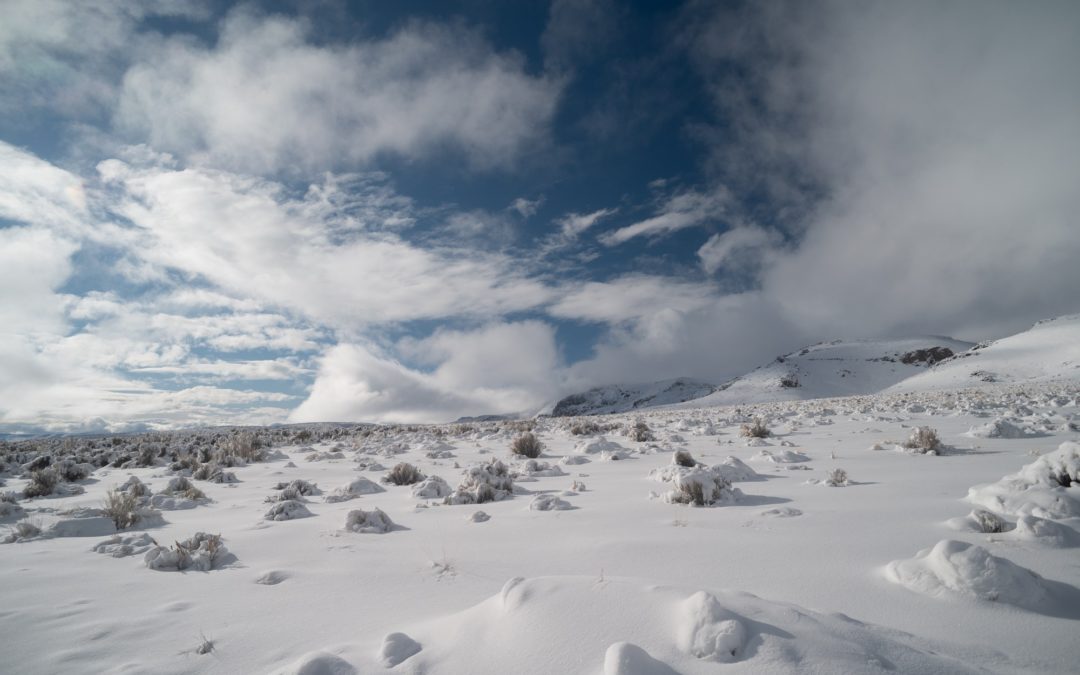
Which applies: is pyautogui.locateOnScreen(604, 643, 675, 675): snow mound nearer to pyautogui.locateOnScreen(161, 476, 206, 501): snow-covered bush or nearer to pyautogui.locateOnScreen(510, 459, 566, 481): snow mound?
pyautogui.locateOnScreen(510, 459, 566, 481): snow mound

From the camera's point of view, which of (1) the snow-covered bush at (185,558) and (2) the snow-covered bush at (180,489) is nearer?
(1) the snow-covered bush at (185,558)

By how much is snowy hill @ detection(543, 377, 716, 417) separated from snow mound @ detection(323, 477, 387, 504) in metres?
120

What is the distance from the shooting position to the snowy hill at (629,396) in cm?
13100

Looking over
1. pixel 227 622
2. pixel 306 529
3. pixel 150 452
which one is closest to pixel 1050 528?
pixel 227 622

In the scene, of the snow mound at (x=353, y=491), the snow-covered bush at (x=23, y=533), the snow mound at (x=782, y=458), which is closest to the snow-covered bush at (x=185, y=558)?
the snow-covered bush at (x=23, y=533)

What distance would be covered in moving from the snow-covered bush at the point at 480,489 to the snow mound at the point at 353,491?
5.11ft

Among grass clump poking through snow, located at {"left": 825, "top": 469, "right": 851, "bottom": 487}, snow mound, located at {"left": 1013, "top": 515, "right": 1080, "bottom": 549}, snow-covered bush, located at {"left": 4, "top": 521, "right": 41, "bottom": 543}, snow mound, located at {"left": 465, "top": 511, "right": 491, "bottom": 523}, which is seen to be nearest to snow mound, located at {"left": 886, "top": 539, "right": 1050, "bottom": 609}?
snow mound, located at {"left": 1013, "top": 515, "right": 1080, "bottom": 549}

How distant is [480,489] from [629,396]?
171094 millimetres

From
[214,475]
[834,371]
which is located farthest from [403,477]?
[834,371]

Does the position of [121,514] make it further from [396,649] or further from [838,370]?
[838,370]

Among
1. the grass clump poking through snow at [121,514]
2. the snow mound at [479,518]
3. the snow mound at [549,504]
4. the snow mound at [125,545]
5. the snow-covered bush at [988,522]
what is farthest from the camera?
the grass clump poking through snow at [121,514]

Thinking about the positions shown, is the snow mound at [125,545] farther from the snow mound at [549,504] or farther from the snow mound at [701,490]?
the snow mound at [701,490]

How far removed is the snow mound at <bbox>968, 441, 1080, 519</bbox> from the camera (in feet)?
10.3

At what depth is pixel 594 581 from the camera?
2.35 m
